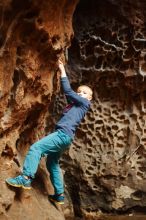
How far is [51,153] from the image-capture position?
13.9 feet

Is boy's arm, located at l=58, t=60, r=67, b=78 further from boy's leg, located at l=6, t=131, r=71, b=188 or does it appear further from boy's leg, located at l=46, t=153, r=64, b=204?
boy's leg, located at l=46, t=153, r=64, b=204

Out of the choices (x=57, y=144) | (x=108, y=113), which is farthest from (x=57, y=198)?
(x=108, y=113)

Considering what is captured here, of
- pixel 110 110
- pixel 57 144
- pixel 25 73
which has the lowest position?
pixel 57 144

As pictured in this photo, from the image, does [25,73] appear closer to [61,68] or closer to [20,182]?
[61,68]

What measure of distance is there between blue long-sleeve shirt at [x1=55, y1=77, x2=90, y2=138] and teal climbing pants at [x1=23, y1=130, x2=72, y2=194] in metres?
0.06

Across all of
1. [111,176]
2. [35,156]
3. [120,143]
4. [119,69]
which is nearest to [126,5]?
[119,69]

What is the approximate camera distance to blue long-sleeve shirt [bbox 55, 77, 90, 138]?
13.6 ft

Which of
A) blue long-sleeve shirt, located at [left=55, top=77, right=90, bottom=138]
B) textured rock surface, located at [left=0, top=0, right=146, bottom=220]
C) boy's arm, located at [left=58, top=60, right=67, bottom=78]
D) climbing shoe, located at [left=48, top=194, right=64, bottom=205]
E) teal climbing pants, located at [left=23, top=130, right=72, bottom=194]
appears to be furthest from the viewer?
textured rock surface, located at [left=0, top=0, right=146, bottom=220]

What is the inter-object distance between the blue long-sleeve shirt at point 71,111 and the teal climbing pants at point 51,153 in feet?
0.21

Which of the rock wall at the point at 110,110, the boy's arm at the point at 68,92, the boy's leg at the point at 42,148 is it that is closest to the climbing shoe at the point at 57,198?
the boy's leg at the point at 42,148

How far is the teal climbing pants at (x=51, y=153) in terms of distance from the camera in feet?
12.7

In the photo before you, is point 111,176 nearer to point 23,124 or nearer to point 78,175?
point 78,175

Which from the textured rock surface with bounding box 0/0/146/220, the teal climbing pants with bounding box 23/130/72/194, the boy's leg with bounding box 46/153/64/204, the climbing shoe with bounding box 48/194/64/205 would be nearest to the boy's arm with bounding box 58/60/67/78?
the teal climbing pants with bounding box 23/130/72/194

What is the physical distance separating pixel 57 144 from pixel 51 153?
20cm
